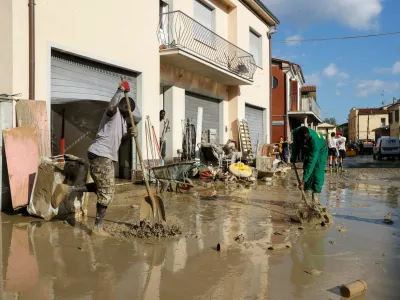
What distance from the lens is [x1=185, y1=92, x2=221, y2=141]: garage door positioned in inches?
533

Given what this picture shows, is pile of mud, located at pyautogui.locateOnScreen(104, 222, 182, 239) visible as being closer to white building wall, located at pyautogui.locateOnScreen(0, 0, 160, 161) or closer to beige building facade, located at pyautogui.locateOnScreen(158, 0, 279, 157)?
white building wall, located at pyautogui.locateOnScreen(0, 0, 160, 161)

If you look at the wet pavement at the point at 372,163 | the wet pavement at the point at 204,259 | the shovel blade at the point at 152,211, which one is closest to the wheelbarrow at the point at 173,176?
the wet pavement at the point at 204,259

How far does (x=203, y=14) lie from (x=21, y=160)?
9581mm

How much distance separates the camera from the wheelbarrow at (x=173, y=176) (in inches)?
332

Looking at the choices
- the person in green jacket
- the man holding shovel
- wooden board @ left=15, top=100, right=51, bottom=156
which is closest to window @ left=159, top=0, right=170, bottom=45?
wooden board @ left=15, top=100, right=51, bottom=156

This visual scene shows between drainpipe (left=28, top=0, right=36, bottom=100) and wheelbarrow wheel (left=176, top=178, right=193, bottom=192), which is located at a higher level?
drainpipe (left=28, top=0, right=36, bottom=100)

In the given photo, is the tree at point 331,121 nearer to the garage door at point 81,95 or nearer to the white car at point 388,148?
the white car at point 388,148

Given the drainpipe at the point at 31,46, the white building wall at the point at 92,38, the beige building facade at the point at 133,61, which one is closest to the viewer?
the white building wall at the point at 92,38

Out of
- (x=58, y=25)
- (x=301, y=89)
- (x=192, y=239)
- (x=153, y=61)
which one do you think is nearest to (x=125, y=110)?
(x=192, y=239)

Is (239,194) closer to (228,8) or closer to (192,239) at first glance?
(192,239)

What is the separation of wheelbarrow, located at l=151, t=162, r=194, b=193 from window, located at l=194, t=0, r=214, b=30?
21.9ft

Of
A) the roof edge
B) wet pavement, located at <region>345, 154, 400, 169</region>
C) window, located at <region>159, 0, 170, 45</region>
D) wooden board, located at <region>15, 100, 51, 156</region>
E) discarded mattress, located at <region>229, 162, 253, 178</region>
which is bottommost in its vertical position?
wet pavement, located at <region>345, 154, 400, 169</region>

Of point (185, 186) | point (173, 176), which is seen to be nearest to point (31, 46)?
point (173, 176)

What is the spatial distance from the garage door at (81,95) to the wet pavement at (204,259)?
3208mm
